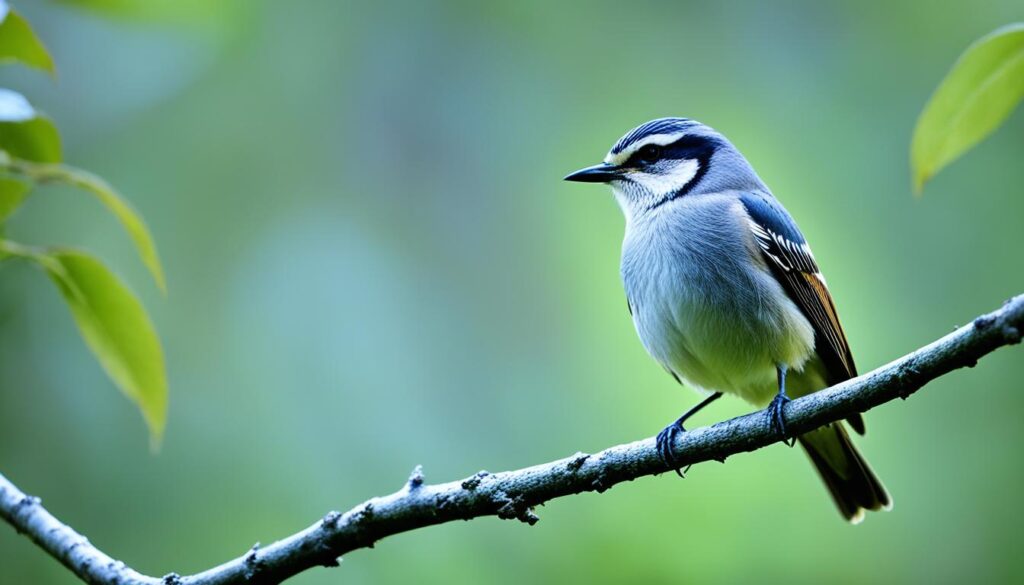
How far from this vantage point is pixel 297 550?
9.24 ft

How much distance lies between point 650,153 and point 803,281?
952 millimetres

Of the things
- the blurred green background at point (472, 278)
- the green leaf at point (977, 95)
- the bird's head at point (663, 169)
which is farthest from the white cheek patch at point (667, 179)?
the green leaf at point (977, 95)

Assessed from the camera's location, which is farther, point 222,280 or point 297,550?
point 222,280

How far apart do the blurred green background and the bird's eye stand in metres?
1.88

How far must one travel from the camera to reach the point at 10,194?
2779 mm

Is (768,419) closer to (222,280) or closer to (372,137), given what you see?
(222,280)

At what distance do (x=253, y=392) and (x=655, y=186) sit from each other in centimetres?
344

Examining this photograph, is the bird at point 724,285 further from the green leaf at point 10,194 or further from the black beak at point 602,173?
the green leaf at point 10,194

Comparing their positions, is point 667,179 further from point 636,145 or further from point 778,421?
point 778,421

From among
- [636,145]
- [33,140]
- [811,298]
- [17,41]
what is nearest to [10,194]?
[33,140]

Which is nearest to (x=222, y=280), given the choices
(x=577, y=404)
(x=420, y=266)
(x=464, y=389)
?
(x=420, y=266)

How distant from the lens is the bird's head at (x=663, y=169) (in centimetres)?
481

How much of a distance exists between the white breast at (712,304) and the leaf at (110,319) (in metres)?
2.17

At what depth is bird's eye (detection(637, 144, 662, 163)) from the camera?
488cm
